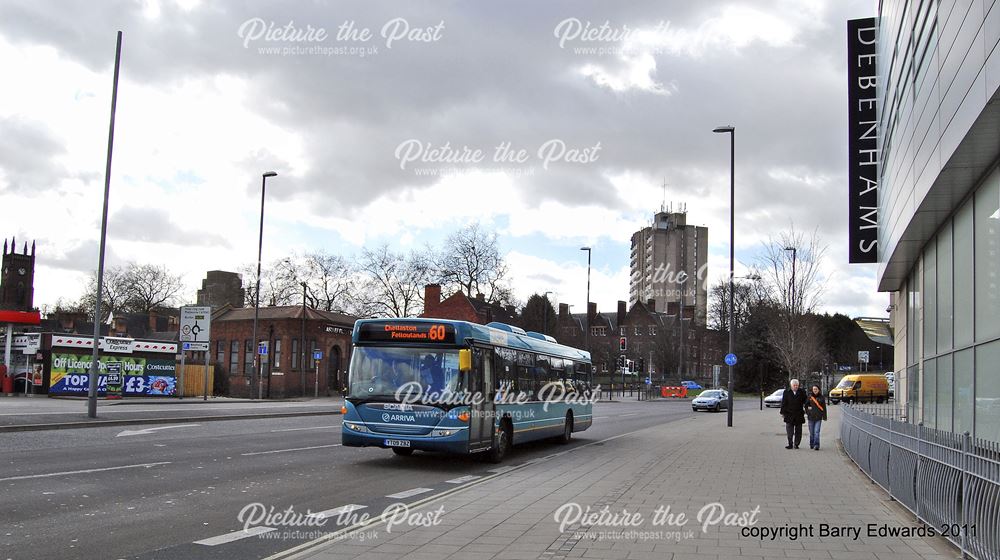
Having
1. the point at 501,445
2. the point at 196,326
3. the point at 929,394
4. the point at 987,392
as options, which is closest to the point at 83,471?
the point at 501,445

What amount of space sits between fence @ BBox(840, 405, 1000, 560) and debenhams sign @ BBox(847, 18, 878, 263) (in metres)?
11.6

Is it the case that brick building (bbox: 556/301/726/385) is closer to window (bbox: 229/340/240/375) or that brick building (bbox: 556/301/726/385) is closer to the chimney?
the chimney

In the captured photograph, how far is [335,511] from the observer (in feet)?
31.6

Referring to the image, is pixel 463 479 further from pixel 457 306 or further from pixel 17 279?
pixel 17 279

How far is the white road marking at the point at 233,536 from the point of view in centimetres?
778

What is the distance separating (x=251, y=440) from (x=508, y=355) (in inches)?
246

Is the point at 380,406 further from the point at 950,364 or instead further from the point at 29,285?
the point at 29,285

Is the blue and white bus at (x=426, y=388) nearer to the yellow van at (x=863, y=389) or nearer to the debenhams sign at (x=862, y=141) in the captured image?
the debenhams sign at (x=862, y=141)

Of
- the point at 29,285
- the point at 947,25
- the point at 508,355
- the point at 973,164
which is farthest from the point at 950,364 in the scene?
the point at 29,285

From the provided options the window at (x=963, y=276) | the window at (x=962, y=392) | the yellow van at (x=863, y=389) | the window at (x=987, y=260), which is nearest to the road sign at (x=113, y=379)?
the window at (x=962, y=392)

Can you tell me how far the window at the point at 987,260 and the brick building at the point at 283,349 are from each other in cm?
4322

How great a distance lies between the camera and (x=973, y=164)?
10844 millimetres

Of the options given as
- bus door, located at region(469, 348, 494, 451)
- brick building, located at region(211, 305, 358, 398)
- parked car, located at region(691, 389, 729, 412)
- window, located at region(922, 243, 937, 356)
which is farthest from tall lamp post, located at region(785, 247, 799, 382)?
brick building, located at region(211, 305, 358, 398)

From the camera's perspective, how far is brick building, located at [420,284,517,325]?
6919 cm
